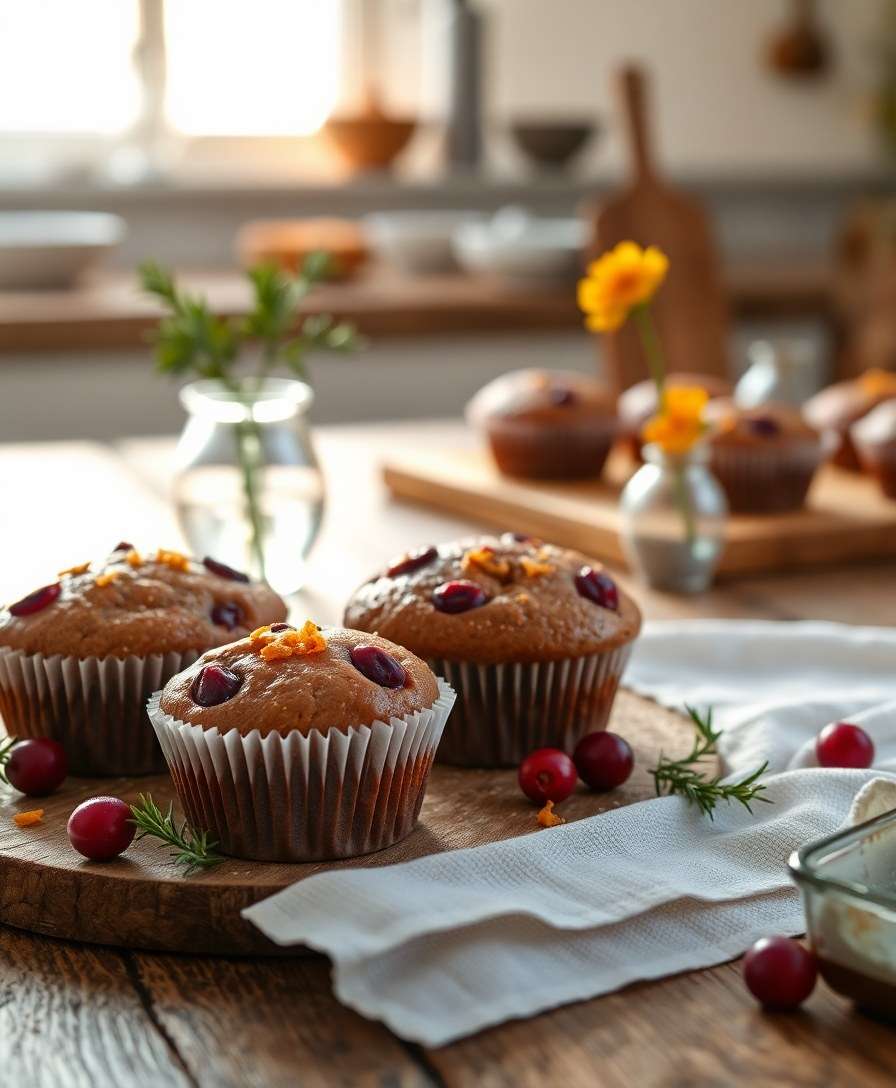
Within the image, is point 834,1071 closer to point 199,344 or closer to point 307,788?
point 307,788

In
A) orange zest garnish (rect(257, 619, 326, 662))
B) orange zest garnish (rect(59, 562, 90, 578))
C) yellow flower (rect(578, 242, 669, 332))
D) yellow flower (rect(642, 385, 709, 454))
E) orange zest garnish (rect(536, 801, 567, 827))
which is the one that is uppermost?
yellow flower (rect(578, 242, 669, 332))

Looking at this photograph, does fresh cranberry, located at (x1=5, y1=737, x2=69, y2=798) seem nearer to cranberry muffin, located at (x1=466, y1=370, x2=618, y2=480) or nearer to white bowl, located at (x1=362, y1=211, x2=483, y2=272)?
cranberry muffin, located at (x1=466, y1=370, x2=618, y2=480)

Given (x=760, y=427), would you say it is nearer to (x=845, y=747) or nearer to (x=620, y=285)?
(x=620, y=285)

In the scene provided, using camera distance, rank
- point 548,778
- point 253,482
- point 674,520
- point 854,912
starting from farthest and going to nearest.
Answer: point 674,520
point 253,482
point 548,778
point 854,912

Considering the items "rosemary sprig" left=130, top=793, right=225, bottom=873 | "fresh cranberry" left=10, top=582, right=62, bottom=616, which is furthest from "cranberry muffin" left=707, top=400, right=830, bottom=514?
"rosemary sprig" left=130, top=793, right=225, bottom=873

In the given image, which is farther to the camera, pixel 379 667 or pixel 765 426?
pixel 765 426

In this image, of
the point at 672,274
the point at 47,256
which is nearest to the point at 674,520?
the point at 672,274

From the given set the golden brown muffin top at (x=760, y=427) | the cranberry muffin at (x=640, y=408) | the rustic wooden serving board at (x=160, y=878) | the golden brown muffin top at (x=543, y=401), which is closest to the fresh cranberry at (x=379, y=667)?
the rustic wooden serving board at (x=160, y=878)
